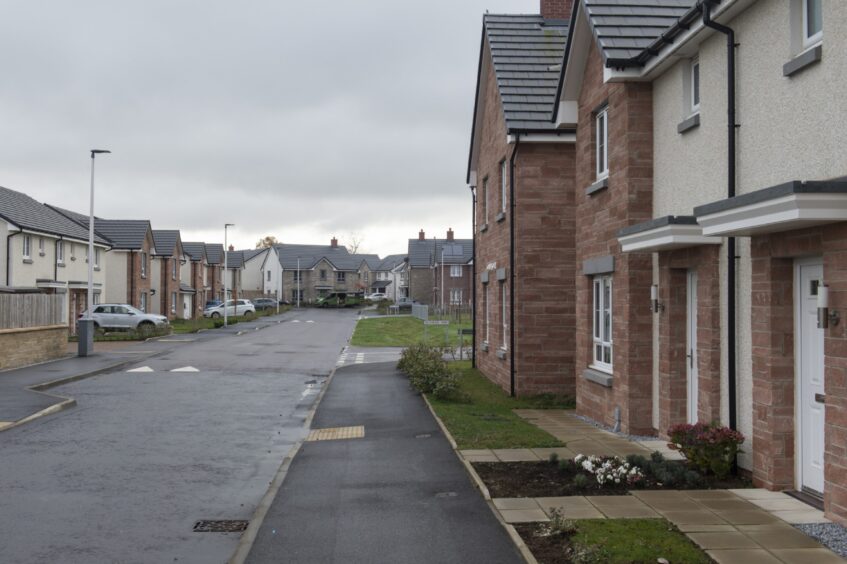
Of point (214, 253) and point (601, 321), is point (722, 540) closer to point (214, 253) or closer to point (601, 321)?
point (601, 321)

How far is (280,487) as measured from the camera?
8977 mm

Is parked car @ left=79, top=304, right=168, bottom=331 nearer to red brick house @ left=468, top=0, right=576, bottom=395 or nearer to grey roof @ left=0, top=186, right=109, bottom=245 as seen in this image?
grey roof @ left=0, top=186, right=109, bottom=245

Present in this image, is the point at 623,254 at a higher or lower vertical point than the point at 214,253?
lower

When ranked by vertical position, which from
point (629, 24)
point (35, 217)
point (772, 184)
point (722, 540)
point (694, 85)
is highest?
point (629, 24)

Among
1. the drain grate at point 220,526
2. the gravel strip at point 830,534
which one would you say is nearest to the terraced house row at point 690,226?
the gravel strip at point 830,534

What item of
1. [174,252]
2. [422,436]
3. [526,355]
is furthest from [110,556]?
[174,252]

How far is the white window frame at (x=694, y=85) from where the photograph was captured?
1035 cm

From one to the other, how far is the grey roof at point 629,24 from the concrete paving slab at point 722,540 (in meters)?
6.73

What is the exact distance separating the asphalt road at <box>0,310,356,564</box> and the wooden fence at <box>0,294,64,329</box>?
14.4 ft

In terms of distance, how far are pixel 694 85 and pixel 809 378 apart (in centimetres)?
451

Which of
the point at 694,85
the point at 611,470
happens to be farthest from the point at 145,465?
the point at 694,85

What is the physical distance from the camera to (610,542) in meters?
6.38

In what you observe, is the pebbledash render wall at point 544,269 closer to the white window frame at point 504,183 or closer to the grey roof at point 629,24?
the white window frame at point 504,183

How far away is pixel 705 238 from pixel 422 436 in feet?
17.8
